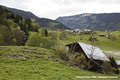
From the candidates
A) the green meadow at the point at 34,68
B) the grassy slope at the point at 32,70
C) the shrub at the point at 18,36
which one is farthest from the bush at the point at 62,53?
the shrub at the point at 18,36

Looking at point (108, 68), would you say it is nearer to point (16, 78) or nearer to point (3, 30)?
point (16, 78)

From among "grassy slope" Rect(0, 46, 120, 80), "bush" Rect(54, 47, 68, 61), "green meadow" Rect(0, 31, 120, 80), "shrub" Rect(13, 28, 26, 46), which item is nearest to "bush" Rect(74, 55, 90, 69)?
"green meadow" Rect(0, 31, 120, 80)

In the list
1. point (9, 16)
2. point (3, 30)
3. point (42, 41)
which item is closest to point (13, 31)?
point (3, 30)

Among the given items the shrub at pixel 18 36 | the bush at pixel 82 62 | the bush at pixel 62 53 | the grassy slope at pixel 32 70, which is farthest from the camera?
the shrub at pixel 18 36

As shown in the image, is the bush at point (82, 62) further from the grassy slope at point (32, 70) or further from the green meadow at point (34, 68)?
the grassy slope at point (32, 70)

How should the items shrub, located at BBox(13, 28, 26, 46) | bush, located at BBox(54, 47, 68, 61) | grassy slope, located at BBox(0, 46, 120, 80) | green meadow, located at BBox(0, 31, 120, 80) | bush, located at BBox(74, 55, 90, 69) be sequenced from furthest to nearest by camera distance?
1. shrub, located at BBox(13, 28, 26, 46)
2. bush, located at BBox(54, 47, 68, 61)
3. bush, located at BBox(74, 55, 90, 69)
4. green meadow, located at BBox(0, 31, 120, 80)
5. grassy slope, located at BBox(0, 46, 120, 80)

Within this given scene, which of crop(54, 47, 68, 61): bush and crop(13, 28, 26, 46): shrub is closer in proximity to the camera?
crop(54, 47, 68, 61): bush

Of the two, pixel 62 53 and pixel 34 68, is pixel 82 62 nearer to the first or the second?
pixel 62 53

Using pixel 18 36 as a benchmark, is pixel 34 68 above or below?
below

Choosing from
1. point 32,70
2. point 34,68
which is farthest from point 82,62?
point 32,70

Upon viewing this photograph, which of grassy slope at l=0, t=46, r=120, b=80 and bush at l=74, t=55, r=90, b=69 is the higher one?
grassy slope at l=0, t=46, r=120, b=80

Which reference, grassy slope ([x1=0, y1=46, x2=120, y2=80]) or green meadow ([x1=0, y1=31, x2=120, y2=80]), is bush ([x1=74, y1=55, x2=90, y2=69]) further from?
grassy slope ([x1=0, y1=46, x2=120, y2=80])

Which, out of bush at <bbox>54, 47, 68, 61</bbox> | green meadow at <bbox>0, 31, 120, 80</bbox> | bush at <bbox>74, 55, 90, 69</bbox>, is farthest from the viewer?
bush at <bbox>54, 47, 68, 61</bbox>

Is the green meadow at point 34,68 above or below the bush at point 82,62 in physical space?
above
